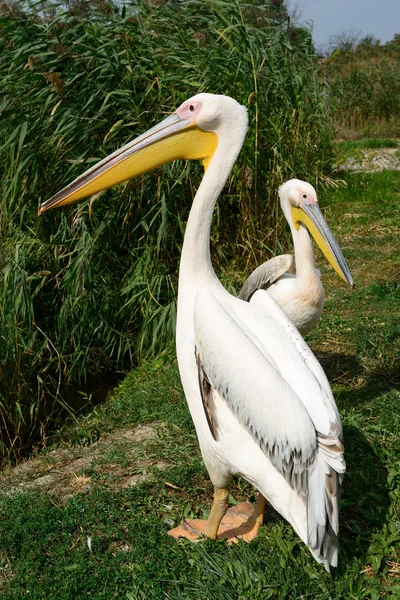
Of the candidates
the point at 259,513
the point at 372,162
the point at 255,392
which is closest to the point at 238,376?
the point at 255,392

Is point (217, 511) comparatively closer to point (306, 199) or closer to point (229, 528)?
point (229, 528)

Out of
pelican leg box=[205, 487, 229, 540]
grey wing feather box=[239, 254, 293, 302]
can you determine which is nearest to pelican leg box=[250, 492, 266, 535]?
pelican leg box=[205, 487, 229, 540]

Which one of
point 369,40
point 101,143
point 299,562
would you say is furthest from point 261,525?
point 369,40

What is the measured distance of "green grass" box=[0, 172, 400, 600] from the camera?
2502 millimetres

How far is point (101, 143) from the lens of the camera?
5.01 m

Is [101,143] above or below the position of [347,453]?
above

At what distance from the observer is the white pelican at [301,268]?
360cm

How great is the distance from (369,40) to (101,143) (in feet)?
71.9

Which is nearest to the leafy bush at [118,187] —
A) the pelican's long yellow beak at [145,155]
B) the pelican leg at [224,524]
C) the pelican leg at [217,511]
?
the pelican's long yellow beak at [145,155]

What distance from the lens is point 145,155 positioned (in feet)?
9.05

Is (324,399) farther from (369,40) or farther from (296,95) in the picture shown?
(369,40)

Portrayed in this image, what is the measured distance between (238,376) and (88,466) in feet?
4.91

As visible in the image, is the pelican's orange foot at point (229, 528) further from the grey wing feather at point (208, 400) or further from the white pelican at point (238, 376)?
the grey wing feather at point (208, 400)

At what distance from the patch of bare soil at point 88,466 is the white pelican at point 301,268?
96cm
